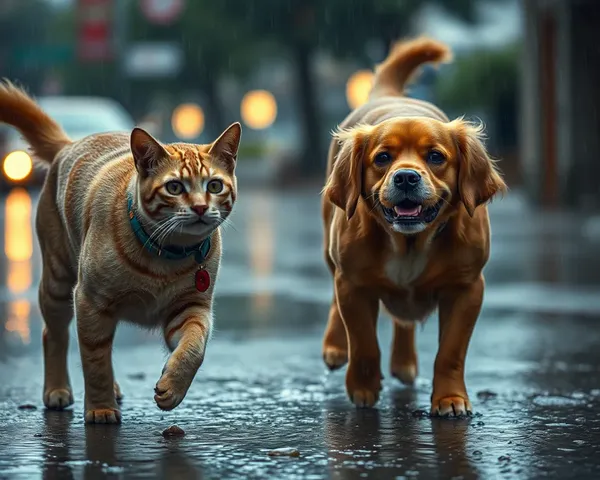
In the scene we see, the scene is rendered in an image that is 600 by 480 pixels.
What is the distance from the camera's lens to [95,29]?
4669cm

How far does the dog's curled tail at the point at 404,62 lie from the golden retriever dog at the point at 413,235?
5.76 feet

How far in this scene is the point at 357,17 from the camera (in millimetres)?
41844

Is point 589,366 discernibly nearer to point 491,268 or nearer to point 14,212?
point 491,268

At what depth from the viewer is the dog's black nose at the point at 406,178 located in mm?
6453

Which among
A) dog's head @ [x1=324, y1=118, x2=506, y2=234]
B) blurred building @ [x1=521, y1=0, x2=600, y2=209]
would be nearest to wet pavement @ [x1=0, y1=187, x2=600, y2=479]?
dog's head @ [x1=324, y1=118, x2=506, y2=234]

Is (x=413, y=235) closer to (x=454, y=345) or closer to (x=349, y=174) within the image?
(x=349, y=174)

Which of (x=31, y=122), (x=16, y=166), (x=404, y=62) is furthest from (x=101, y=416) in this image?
(x=16, y=166)

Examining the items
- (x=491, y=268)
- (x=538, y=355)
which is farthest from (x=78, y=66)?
(x=538, y=355)

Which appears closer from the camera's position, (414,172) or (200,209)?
(200,209)

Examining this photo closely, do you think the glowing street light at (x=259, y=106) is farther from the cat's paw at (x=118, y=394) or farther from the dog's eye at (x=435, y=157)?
the dog's eye at (x=435, y=157)

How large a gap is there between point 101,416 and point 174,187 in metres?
1.07

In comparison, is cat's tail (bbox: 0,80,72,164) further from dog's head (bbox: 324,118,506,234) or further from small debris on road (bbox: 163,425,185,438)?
small debris on road (bbox: 163,425,185,438)

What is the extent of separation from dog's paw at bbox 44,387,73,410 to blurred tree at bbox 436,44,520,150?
32.0 metres

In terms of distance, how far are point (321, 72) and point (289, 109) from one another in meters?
14.1
